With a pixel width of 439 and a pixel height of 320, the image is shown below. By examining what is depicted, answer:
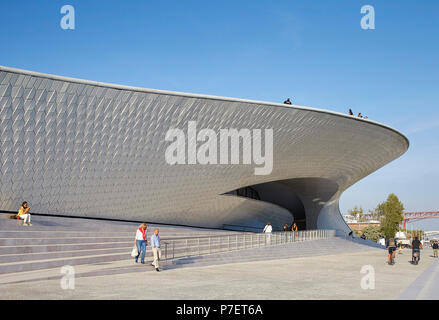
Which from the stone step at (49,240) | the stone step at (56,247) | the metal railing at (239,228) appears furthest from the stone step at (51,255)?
the metal railing at (239,228)

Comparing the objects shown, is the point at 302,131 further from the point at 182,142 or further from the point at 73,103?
the point at 73,103

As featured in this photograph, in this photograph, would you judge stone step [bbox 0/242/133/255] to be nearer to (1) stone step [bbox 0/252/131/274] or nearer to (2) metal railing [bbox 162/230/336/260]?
(1) stone step [bbox 0/252/131/274]

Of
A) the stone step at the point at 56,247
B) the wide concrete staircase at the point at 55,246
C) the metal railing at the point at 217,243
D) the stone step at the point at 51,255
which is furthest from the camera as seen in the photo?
the metal railing at the point at 217,243

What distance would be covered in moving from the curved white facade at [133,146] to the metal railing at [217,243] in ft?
14.5

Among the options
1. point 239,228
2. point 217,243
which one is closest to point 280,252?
point 217,243

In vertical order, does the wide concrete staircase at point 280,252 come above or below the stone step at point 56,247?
below

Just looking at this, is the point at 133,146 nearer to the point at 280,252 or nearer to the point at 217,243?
the point at 217,243

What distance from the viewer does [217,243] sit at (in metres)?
13.3

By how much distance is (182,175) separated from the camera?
18594 millimetres

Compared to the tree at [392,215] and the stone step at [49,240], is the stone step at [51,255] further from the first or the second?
the tree at [392,215]

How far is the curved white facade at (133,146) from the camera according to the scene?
13164 millimetres

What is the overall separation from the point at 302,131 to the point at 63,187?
12078mm
